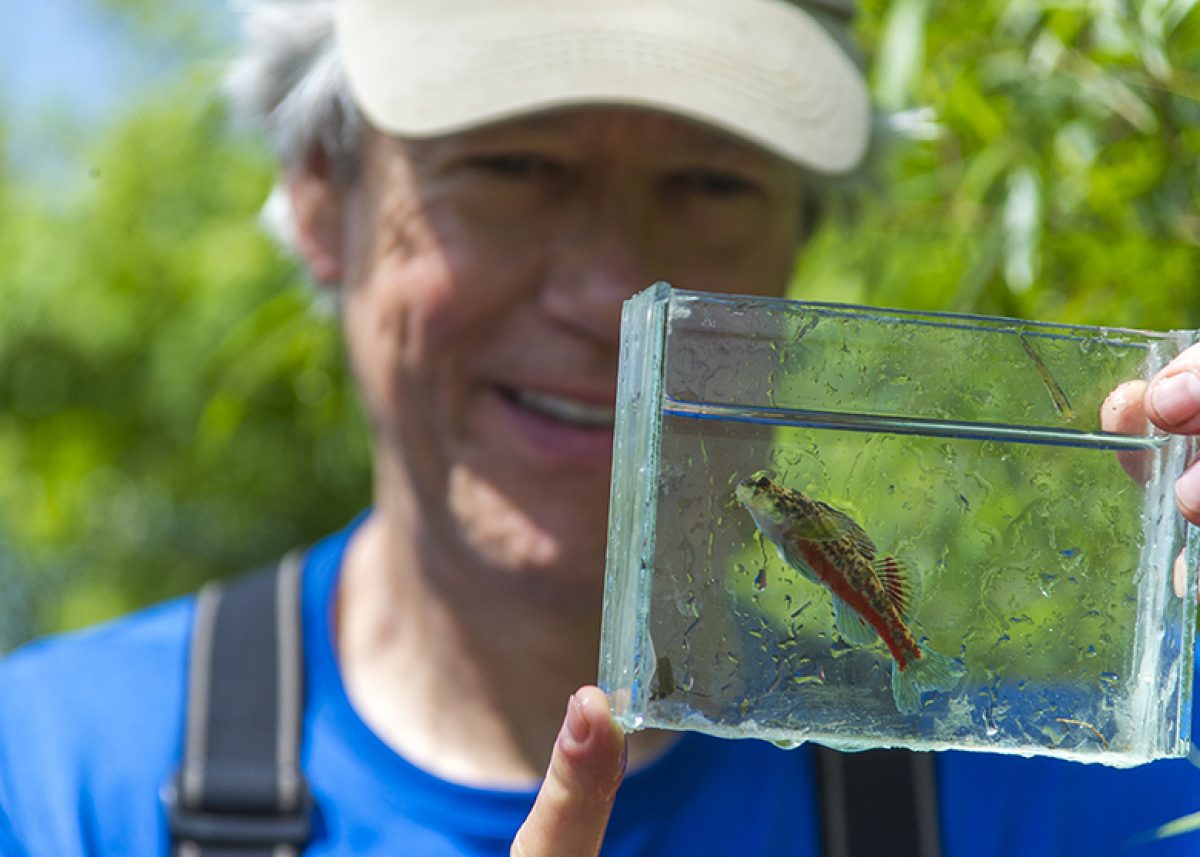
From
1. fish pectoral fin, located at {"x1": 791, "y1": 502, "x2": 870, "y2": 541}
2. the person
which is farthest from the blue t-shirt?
fish pectoral fin, located at {"x1": 791, "y1": 502, "x2": 870, "y2": 541}

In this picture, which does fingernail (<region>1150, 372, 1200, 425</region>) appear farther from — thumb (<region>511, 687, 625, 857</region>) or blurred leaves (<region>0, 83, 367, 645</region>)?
blurred leaves (<region>0, 83, 367, 645</region>)

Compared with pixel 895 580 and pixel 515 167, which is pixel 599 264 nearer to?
pixel 515 167

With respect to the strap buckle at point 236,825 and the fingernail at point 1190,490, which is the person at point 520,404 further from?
the fingernail at point 1190,490

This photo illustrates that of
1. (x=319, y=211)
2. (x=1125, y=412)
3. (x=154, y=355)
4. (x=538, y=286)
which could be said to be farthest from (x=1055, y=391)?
(x=154, y=355)

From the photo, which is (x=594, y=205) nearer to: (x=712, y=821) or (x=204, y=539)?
(x=712, y=821)

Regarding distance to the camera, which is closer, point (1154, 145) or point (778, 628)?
point (778, 628)

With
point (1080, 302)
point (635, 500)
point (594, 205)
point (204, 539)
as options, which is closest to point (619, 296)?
point (594, 205)
